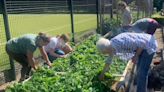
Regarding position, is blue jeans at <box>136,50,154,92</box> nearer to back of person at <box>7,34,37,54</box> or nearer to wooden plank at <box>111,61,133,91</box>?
wooden plank at <box>111,61,133,91</box>

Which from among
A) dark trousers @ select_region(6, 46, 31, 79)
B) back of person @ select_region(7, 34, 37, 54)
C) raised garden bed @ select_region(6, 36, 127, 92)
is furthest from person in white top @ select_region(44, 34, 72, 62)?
back of person @ select_region(7, 34, 37, 54)

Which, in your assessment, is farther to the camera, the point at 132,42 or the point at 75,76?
the point at 132,42

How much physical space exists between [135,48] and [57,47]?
246cm

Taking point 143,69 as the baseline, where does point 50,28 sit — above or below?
below

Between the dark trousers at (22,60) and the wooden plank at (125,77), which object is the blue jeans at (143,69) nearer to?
the wooden plank at (125,77)

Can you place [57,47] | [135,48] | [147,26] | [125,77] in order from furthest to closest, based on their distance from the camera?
1. [57,47]
2. [147,26]
3. [125,77]
4. [135,48]

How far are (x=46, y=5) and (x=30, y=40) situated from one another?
132 inches

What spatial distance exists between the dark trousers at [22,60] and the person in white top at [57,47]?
77 centimetres

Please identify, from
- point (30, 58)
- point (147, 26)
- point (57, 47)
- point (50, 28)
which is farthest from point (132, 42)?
point (50, 28)

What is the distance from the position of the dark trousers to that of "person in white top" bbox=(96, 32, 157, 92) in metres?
1.85

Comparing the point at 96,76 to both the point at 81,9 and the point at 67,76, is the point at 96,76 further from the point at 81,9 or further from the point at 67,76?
the point at 81,9

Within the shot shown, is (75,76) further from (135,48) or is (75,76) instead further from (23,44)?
(23,44)

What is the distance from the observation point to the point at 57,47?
810cm

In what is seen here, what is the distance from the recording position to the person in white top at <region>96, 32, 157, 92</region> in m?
5.76
